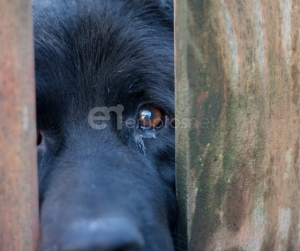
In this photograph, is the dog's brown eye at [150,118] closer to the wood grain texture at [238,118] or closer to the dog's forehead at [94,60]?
the dog's forehead at [94,60]

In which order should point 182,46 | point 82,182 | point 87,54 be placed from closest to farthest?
1. point 182,46
2. point 82,182
3. point 87,54

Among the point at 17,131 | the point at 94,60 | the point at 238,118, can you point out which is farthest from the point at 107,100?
the point at 17,131

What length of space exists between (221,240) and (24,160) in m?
0.77

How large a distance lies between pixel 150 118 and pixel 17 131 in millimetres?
1059

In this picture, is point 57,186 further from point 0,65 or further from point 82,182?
point 0,65

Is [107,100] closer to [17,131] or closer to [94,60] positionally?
[94,60]

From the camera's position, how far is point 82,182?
1690 mm

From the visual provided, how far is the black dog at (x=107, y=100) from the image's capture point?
6.07 ft

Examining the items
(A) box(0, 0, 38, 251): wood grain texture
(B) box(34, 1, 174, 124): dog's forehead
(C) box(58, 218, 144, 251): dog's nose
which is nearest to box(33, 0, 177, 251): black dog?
(B) box(34, 1, 174, 124): dog's forehead

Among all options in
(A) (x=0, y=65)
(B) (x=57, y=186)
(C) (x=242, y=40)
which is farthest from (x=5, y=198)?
(C) (x=242, y=40)

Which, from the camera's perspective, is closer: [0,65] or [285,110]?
[0,65]

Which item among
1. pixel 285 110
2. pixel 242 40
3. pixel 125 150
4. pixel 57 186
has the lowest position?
pixel 57 186

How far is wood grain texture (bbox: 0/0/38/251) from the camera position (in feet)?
3.92

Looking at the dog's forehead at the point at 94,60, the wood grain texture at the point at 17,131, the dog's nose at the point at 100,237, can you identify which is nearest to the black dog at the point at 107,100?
the dog's forehead at the point at 94,60
